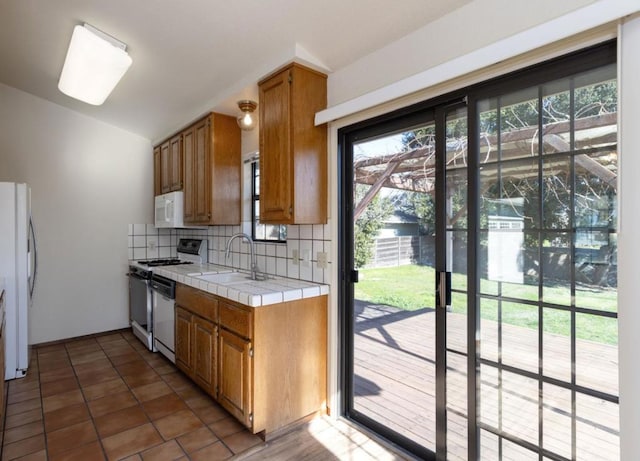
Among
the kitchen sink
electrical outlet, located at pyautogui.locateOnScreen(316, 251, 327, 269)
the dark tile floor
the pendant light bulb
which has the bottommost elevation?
the dark tile floor

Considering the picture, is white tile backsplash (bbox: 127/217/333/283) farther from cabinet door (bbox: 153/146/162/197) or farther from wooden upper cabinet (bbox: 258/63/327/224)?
cabinet door (bbox: 153/146/162/197)

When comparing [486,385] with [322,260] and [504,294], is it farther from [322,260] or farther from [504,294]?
[322,260]

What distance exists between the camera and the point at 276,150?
7.48 ft

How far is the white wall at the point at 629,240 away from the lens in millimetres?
1145

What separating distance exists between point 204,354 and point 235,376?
47 cm

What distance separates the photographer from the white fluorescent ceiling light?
221cm

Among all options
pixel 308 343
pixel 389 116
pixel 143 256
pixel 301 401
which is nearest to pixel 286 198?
pixel 389 116

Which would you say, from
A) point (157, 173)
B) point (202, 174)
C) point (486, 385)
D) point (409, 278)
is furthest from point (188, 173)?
point (486, 385)

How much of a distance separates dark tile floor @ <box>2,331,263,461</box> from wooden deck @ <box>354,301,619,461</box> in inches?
33.3

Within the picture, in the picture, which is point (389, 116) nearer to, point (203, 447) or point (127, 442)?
point (203, 447)

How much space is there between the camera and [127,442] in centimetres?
204

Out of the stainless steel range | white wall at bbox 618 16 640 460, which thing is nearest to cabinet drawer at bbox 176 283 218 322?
the stainless steel range

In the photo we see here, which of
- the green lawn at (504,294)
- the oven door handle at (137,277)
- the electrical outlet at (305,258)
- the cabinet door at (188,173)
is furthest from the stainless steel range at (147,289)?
the green lawn at (504,294)

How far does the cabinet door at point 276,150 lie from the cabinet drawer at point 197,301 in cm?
67
